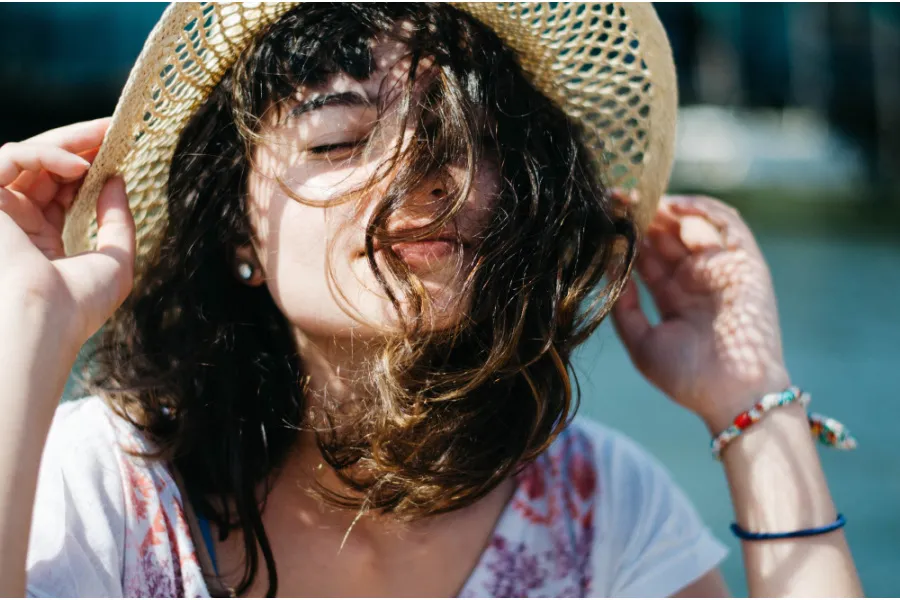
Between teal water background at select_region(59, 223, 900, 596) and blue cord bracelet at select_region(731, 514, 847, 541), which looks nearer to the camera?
blue cord bracelet at select_region(731, 514, 847, 541)

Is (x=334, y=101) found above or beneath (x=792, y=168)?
above

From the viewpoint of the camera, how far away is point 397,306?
142 centimetres

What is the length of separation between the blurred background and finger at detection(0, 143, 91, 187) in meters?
0.84

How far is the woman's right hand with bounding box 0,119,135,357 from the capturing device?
4.10 feet

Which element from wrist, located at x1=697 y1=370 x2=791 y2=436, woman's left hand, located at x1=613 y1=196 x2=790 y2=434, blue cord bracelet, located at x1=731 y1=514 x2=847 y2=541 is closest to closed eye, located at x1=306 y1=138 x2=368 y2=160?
woman's left hand, located at x1=613 y1=196 x2=790 y2=434

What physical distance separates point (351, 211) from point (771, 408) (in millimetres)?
767

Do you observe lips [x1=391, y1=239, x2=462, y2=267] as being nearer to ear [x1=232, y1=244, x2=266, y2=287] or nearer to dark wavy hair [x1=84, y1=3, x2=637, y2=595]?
dark wavy hair [x1=84, y1=3, x2=637, y2=595]

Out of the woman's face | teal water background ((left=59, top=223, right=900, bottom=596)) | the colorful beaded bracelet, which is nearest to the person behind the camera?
the woman's face

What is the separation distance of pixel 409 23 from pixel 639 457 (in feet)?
2.74

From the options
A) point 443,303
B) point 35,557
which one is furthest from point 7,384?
point 443,303

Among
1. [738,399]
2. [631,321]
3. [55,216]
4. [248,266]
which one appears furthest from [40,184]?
[738,399]

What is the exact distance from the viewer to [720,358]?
174 cm

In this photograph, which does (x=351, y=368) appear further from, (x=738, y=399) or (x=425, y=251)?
(x=738, y=399)

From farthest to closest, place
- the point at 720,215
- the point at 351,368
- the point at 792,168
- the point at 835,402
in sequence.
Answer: the point at 792,168
the point at 835,402
the point at 720,215
the point at 351,368
